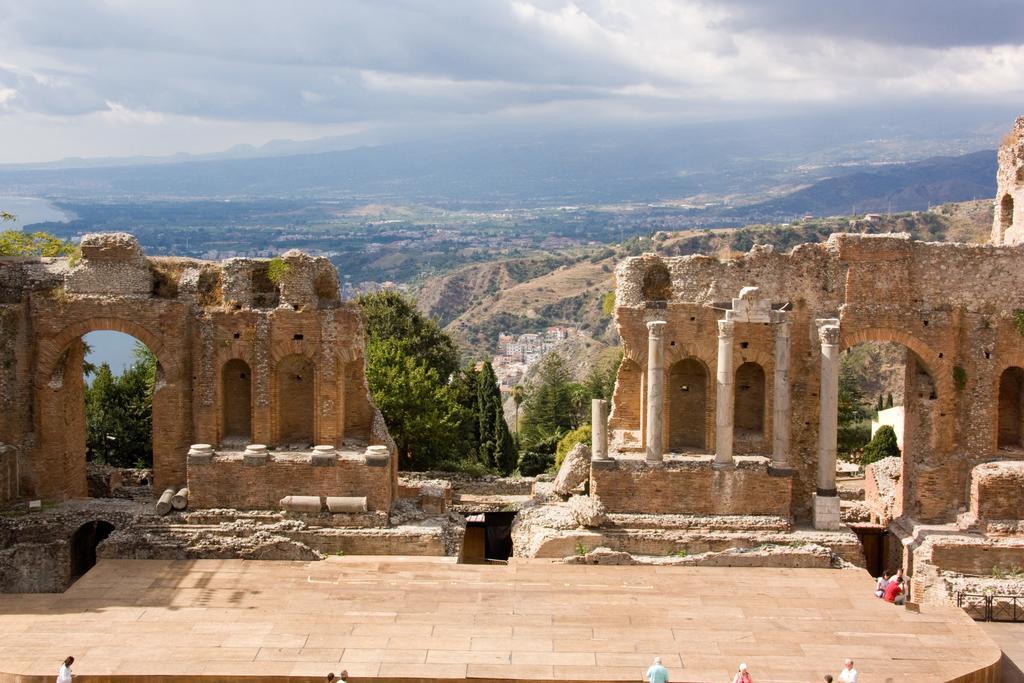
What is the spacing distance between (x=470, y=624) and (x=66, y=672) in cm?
704

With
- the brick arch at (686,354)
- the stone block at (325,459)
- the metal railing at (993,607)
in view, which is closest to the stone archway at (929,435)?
the brick arch at (686,354)

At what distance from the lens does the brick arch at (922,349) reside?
26375 millimetres

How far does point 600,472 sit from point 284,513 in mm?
7256

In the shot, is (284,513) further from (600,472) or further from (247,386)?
(600,472)

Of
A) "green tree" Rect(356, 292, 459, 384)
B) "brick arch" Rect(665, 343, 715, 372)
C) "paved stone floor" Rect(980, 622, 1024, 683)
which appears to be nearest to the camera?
"paved stone floor" Rect(980, 622, 1024, 683)

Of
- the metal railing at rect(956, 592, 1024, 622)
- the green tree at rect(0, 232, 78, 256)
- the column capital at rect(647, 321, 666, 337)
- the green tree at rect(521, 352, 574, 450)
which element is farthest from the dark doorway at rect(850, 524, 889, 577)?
the green tree at rect(0, 232, 78, 256)

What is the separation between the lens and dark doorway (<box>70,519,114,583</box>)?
2585 centimetres

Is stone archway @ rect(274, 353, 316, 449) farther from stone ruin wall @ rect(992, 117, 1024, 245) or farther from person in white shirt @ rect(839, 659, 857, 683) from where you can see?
stone ruin wall @ rect(992, 117, 1024, 245)

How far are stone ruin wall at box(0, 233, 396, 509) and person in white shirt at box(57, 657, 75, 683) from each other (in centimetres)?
899

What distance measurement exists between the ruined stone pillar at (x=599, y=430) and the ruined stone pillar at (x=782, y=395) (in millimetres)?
3901

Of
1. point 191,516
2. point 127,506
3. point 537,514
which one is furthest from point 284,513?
point 537,514

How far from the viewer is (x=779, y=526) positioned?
25.4 meters

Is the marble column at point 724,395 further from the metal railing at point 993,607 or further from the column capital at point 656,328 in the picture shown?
the metal railing at point 993,607

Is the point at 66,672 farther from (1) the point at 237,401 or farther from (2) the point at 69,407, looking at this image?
(1) the point at 237,401
